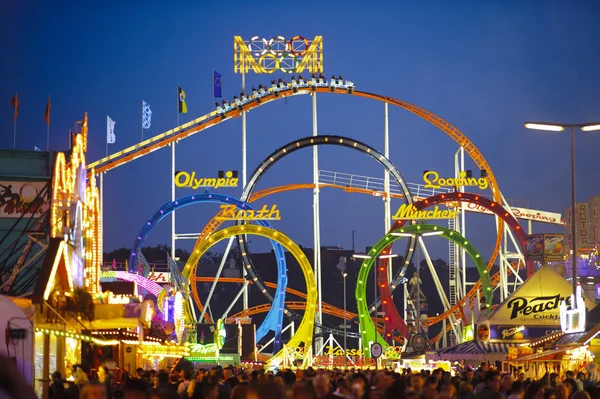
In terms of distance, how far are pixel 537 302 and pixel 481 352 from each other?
264cm

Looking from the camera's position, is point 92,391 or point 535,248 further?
point 535,248

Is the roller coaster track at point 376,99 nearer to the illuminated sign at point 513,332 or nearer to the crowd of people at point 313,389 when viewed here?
the illuminated sign at point 513,332

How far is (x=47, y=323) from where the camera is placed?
787 inches

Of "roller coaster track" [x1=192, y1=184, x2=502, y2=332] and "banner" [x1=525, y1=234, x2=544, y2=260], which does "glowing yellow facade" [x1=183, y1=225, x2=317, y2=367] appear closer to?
"roller coaster track" [x1=192, y1=184, x2=502, y2=332]

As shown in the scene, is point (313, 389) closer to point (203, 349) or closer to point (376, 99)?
point (203, 349)

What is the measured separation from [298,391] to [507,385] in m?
7.48

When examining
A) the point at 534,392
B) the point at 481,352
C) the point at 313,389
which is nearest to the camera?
the point at 313,389

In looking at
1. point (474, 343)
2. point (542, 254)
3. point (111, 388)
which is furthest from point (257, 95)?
point (111, 388)

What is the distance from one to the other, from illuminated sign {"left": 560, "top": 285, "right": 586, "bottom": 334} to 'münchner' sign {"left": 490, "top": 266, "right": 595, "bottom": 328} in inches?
180

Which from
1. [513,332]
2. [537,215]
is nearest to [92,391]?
[513,332]

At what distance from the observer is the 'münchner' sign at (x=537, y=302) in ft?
98.0

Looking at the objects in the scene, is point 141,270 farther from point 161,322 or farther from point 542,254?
point 542,254

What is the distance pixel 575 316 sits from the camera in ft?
80.5

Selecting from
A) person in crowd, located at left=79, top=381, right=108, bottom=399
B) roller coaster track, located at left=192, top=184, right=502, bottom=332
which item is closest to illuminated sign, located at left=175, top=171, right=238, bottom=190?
roller coaster track, located at left=192, top=184, right=502, bottom=332
